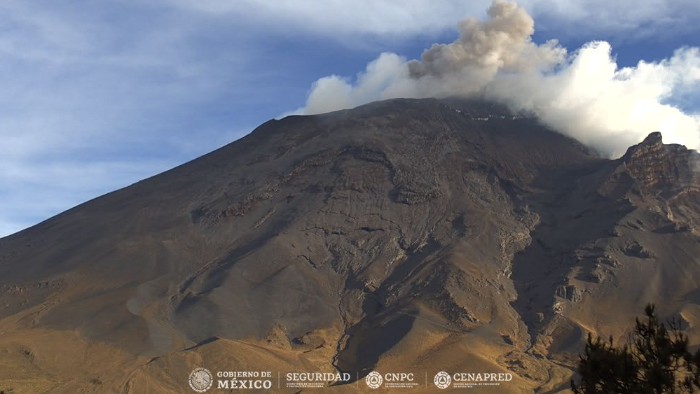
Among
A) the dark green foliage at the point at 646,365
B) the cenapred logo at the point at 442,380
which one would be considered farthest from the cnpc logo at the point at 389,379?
the dark green foliage at the point at 646,365

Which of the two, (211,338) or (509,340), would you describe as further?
(509,340)

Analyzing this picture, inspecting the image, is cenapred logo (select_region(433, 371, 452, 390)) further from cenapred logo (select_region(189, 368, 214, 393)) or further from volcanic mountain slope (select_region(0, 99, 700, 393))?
cenapred logo (select_region(189, 368, 214, 393))

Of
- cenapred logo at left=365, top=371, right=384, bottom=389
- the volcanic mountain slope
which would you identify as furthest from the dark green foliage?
cenapred logo at left=365, top=371, right=384, bottom=389

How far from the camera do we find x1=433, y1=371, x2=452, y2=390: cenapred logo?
11519 cm

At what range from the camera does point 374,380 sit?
116m

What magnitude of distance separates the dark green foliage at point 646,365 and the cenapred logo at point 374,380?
292ft

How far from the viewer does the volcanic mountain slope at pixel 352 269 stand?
124 m

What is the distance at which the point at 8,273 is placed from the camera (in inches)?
6275

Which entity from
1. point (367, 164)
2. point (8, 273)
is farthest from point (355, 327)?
point (8, 273)

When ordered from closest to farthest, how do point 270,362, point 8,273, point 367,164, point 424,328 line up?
1. point 270,362
2. point 424,328
3. point 8,273
4. point 367,164

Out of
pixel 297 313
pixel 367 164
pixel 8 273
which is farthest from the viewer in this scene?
pixel 367 164

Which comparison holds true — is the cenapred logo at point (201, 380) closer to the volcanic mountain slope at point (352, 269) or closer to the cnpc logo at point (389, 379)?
the volcanic mountain slope at point (352, 269)

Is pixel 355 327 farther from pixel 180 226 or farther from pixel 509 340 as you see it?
pixel 180 226

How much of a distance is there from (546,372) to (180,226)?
83.2m
